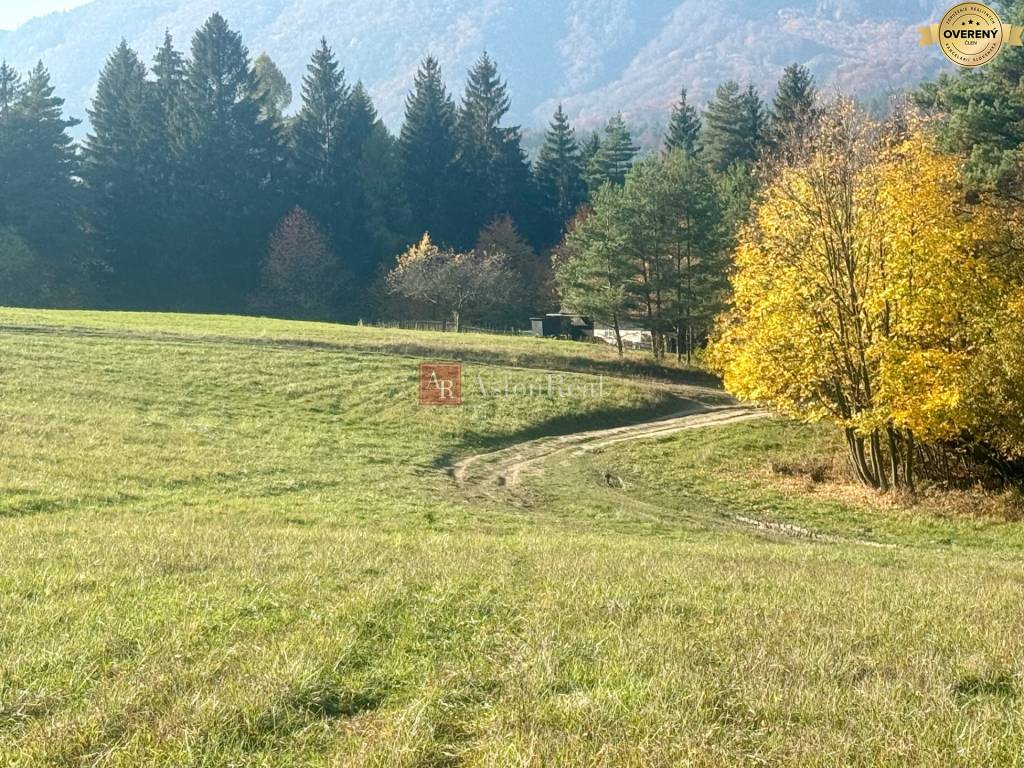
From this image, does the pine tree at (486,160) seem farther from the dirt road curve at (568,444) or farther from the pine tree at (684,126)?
the dirt road curve at (568,444)

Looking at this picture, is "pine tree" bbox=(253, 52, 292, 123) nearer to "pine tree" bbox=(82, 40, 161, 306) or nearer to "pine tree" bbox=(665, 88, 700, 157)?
"pine tree" bbox=(82, 40, 161, 306)

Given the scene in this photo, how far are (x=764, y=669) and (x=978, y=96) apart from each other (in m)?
32.9

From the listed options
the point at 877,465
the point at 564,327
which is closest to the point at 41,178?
the point at 564,327

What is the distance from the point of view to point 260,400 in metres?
33.2

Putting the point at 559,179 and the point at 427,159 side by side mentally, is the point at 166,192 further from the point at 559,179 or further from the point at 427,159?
the point at 559,179

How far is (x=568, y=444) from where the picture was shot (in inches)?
1276

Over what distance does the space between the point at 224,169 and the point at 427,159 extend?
22.4 m

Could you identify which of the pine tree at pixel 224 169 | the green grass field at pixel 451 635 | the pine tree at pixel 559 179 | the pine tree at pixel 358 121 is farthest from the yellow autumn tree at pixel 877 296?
the pine tree at pixel 358 121

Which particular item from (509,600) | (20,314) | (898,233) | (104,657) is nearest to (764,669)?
(509,600)

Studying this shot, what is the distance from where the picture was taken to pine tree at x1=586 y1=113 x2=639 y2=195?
94.4 metres

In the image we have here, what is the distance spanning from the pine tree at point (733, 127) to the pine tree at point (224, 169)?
152 ft

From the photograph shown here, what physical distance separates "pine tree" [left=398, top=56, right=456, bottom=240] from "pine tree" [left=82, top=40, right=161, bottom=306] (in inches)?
1057

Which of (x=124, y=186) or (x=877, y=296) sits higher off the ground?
(x=124, y=186)

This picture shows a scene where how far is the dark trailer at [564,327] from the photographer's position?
234 ft
